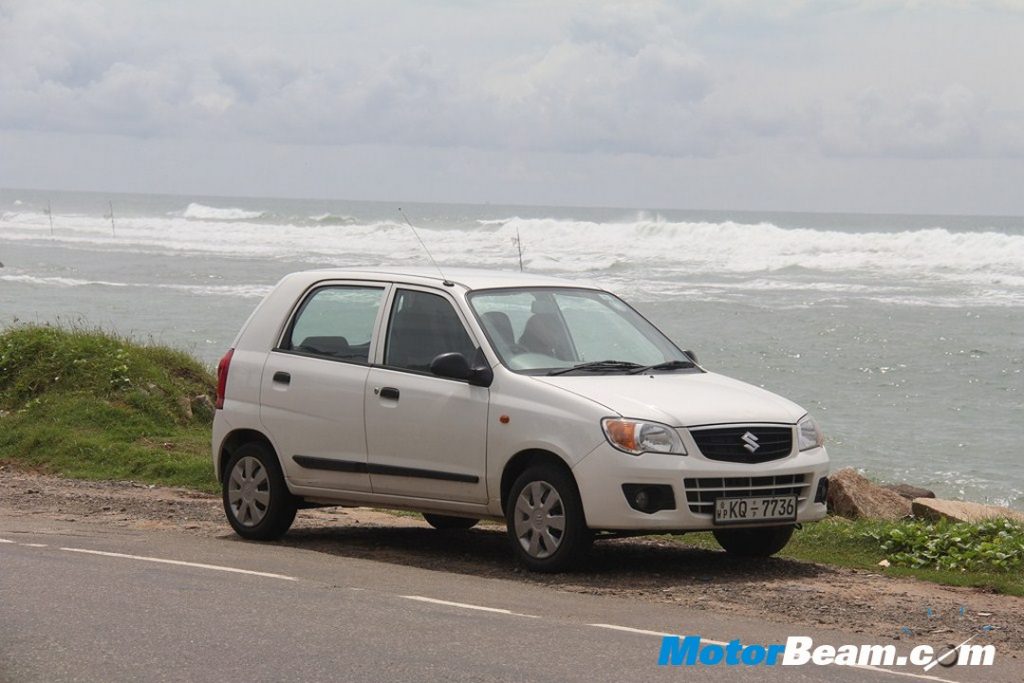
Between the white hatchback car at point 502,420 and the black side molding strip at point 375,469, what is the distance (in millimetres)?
12

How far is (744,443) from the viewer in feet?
29.8

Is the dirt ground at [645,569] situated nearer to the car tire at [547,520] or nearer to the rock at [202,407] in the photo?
the car tire at [547,520]

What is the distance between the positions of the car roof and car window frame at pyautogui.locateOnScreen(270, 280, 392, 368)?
4 cm

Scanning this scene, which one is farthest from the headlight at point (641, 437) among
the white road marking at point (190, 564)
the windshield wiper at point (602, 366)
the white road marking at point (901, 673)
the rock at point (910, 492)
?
the rock at point (910, 492)

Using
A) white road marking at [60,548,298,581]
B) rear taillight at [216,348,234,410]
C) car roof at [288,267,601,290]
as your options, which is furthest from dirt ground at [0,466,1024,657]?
car roof at [288,267,601,290]

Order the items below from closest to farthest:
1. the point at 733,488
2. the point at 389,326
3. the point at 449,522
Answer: the point at 733,488 → the point at 389,326 → the point at 449,522

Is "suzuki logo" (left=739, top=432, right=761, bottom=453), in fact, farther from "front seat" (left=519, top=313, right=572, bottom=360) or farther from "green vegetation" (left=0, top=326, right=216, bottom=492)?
"green vegetation" (left=0, top=326, right=216, bottom=492)

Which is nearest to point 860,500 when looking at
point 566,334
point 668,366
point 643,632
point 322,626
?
point 668,366

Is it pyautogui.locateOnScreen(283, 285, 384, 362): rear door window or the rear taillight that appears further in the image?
the rear taillight

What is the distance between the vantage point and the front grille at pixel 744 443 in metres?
8.98

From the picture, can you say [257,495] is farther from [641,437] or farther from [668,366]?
[641,437]

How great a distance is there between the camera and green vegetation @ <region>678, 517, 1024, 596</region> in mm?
9766

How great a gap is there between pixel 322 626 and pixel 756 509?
Result: 2.82 metres

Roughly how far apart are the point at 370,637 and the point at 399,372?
9.50ft
